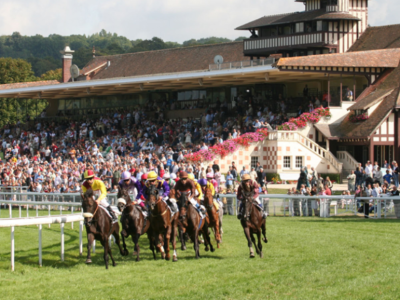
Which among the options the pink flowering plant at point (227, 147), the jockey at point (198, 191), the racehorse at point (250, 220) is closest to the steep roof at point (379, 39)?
the pink flowering plant at point (227, 147)

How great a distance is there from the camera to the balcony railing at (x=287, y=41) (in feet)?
111

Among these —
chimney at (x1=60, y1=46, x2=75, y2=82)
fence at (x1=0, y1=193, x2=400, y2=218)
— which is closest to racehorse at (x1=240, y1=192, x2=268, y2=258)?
fence at (x1=0, y1=193, x2=400, y2=218)

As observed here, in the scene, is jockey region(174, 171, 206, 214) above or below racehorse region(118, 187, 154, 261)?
above

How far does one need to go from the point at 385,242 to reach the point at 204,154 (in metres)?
14.8

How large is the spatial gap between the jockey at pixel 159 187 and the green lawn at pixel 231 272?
97cm

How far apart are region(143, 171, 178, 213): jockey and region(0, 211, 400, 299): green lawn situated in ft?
3.19

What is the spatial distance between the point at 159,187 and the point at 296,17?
2491 centimetres

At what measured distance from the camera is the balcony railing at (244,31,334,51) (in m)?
33.7

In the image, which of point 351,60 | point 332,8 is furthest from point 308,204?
point 332,8

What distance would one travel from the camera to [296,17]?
116 feet

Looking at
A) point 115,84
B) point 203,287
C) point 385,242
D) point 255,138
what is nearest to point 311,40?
point 255,138

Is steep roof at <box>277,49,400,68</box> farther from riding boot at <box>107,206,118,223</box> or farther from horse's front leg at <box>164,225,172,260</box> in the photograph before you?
riding boot at <box>107,206,118,223</box>

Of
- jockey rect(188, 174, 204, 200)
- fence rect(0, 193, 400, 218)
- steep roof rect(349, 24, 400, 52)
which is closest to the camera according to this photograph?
jockey rect(188, 174, 204, 200)

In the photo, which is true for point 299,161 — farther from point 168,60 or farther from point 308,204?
point 168,60
